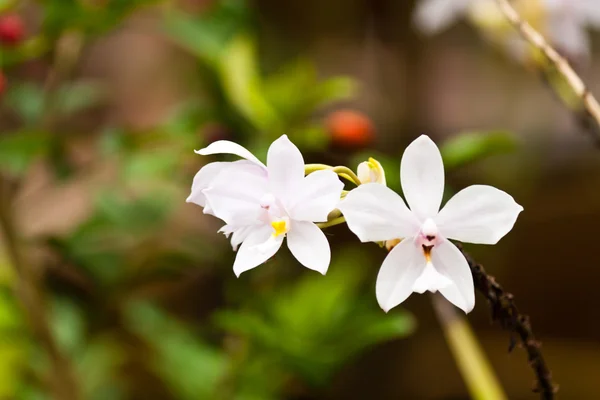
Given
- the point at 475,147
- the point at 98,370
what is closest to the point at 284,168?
the point at 475,147

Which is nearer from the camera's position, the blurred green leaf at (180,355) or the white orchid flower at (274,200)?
A: the white orchid flower at (274,200)

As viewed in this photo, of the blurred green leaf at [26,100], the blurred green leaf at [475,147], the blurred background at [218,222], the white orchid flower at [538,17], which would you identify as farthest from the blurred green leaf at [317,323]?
the blurred green leaf at [26,100]

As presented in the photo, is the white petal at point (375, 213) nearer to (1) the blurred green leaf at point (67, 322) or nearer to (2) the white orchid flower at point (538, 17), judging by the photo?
(2) the white orchid flower at point (538, 17)

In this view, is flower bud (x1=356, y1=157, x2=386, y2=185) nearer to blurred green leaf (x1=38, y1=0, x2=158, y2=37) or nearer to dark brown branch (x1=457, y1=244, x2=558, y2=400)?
dark brown branch (x1=457, y1=244, x2=558, y2=400)

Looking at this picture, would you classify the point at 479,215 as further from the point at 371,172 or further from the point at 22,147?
the point at 22,147

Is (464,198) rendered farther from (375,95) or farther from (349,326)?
(375,95)

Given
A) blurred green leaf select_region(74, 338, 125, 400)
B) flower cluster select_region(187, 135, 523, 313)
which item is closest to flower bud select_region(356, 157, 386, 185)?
flower cluster select_region(187, 135, 523, 313)

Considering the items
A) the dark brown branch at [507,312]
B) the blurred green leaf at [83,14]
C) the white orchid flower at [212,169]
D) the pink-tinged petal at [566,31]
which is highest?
the blurred green leaf at [83,14]
